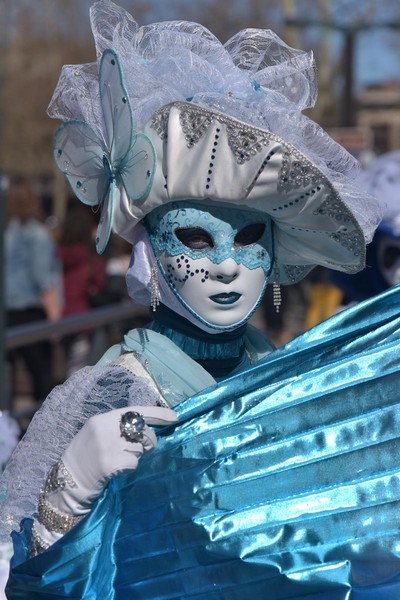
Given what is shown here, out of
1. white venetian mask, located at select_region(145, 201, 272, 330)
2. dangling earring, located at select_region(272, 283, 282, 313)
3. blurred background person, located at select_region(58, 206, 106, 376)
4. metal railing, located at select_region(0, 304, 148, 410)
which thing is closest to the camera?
white venetian mask, located at select_region(145, 201, 272, 330)

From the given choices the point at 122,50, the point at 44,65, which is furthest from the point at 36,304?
the point at 44,65

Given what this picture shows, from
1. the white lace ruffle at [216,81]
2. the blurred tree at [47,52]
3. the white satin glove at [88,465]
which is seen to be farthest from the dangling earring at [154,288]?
the blurred tree at [47,52]

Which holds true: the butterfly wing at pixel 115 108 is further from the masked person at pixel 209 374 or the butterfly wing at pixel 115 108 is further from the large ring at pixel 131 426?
the large ring at pixel 131 426

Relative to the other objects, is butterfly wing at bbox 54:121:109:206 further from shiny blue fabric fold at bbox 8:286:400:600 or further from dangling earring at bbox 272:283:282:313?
shiny blue fabric fold at bbox 8:286:400:600

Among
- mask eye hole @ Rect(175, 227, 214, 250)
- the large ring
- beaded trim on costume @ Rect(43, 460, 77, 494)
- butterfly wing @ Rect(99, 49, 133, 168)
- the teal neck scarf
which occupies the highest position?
butterfly wing @ Rect(99, 49, 133, 168)

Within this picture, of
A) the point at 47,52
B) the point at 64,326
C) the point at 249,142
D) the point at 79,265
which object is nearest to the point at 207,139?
the point at 249,142

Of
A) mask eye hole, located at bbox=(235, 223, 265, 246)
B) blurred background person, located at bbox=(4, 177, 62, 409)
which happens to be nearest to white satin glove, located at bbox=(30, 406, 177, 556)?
mask eye hole, located at bbox=(235, 223, 265, 246)

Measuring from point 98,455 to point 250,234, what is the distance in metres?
0.66

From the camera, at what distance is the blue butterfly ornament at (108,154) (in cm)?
223

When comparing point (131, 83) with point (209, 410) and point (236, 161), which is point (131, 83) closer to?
point (236, 161)

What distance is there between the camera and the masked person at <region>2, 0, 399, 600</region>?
6.29 ft

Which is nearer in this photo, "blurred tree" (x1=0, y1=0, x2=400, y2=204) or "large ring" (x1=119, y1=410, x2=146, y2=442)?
"large ring" (x1=119, y1=410, x2=146, y2=442)

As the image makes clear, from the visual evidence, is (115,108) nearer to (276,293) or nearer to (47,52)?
(276,293)

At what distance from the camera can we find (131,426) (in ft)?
6.22
